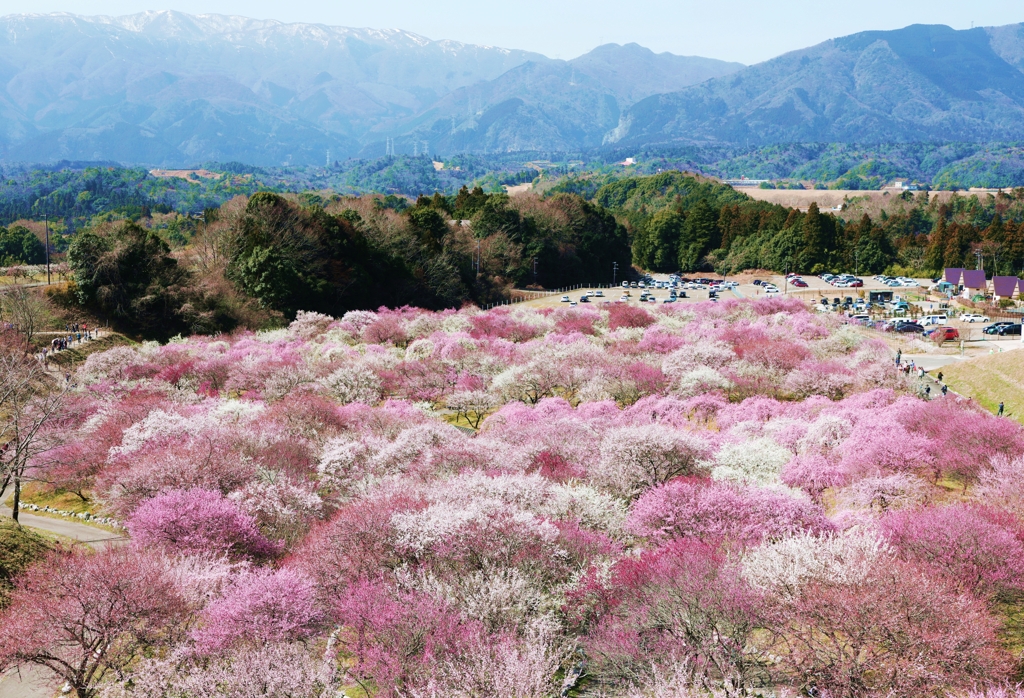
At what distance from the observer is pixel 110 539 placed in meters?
23.3

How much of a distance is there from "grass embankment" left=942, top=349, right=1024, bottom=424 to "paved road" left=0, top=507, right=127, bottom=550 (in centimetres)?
3648

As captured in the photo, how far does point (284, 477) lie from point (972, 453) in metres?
19.3

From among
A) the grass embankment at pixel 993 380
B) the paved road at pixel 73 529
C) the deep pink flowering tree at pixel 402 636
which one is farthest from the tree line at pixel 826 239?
the deep pink flowering tree at pixel 402 636

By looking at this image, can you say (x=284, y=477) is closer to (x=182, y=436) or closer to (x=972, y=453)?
(x=182, y=436)

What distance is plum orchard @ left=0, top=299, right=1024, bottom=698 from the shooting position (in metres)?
12.6

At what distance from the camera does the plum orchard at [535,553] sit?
12.6 m

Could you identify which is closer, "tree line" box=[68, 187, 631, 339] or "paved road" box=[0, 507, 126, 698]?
"paved road" box=[0, 507, 126, 698]

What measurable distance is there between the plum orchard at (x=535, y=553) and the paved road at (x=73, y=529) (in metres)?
1.69

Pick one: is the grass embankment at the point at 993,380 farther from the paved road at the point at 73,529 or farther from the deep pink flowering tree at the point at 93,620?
the paved road at the point at 73,529

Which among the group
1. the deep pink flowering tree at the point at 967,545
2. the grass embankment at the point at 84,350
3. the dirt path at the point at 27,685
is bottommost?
the grass embankment at the point at 84,350

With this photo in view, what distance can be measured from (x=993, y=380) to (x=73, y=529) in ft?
138

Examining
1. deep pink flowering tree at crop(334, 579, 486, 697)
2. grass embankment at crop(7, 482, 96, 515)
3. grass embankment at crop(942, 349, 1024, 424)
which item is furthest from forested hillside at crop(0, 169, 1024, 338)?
deep pink flowering tree at crop(334, 579, 486, 697)

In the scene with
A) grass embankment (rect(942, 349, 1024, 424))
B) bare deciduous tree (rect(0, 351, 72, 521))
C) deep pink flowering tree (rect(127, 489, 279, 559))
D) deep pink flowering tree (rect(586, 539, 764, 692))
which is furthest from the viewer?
grass embankment (rect(942, 349, 1024, 424))

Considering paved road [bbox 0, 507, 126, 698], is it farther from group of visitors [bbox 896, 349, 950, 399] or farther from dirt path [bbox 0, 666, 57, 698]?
group of visitors [bbox 896, 349, 950, 399]
